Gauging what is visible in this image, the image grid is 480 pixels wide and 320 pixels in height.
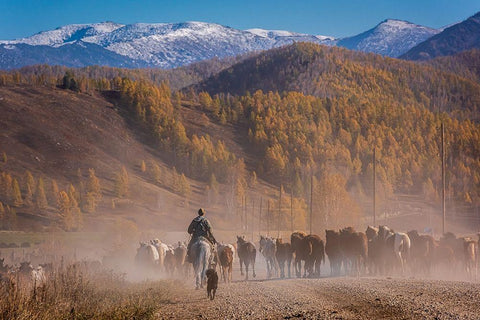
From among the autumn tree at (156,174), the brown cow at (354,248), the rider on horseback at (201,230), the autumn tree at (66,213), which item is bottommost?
the brown cow at (354,248)

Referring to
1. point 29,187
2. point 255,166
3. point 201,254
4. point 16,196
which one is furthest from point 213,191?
point 201,254

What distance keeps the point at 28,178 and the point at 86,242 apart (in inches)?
1751

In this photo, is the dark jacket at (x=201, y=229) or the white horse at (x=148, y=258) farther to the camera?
the white horse at (x=148, y=258)

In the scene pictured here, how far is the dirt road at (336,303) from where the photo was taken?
13.1 metres

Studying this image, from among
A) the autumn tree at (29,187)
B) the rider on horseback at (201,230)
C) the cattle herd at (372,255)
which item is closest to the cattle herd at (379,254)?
the cattle herd at (372,255)

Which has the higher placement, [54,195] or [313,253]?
[54,195]

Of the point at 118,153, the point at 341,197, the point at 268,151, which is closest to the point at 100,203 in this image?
the point at 118,153

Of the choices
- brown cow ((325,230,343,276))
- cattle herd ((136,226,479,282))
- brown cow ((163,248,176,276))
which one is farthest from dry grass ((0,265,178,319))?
brown cow ((325,230,343,276))

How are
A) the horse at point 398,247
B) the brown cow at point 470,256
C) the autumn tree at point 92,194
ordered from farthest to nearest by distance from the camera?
1. the autumn tree at point 92,194
2. the horse at point 398,247
3. the brown cow at point 470,256

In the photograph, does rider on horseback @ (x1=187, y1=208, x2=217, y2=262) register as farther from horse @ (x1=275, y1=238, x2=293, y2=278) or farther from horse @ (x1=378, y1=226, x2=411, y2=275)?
horse @ (x1=275, y1=238, x2=293, y2=278)

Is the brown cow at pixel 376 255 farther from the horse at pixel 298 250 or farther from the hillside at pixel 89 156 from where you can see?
the hillside at pixel 89 156

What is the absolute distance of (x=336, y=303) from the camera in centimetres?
1529

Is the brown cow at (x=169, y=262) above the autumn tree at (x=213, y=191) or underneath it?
underneath

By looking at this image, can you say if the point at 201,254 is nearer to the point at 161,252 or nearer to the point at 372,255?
the point at 372,255
